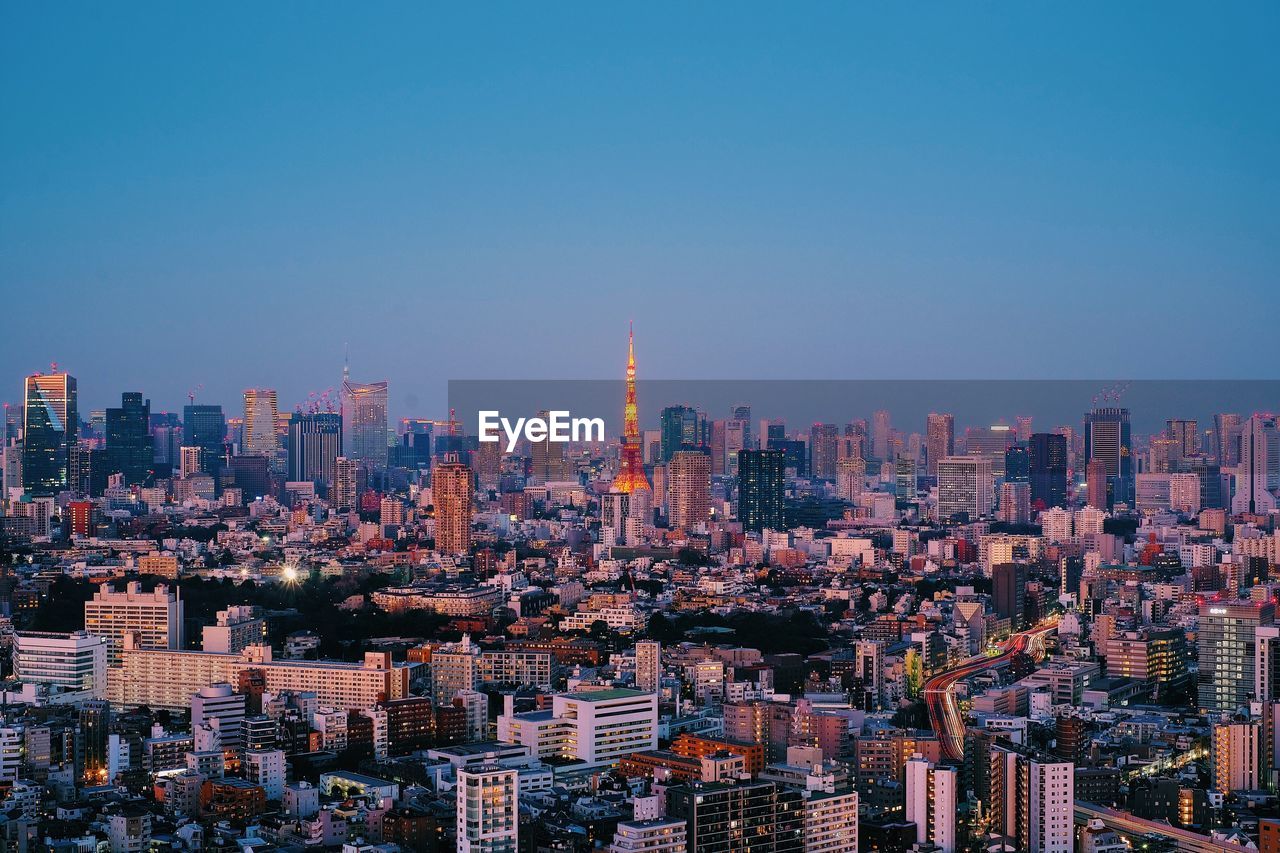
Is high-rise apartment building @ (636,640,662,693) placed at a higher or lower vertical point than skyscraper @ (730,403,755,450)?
lower

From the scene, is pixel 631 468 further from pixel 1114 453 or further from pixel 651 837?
pixel 651 837

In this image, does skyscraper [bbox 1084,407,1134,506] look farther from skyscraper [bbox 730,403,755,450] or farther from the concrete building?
the concrete building

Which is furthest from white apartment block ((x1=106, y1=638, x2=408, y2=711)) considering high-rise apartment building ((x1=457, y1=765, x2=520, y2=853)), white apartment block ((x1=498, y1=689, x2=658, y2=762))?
high-rise apartment building ((x1=457, y1=765, x2=520, y2=853))

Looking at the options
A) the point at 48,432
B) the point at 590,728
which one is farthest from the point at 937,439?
the point at 590,728

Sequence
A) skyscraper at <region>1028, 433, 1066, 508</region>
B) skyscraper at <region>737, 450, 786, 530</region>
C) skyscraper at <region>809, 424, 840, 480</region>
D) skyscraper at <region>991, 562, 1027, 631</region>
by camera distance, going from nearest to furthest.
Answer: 1. skyscraper at <region>991, 562, 1027, 631</region>
2. skyscraper at <region>1028, 433, 1066, 508</region>
3. skyscraper at <region>737, 450, 786, 530</region>
4. skyscraper at <region>809, 424, 840, 480</region>

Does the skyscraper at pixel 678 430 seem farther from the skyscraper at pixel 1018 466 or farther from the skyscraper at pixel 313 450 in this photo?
the skyscraper at pixel 313 450

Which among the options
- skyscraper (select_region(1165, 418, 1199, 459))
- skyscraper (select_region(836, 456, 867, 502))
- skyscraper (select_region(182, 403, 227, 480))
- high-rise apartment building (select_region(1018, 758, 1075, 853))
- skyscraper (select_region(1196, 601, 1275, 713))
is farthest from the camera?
skyscraper (select_region(182, 403, 227, 480))
